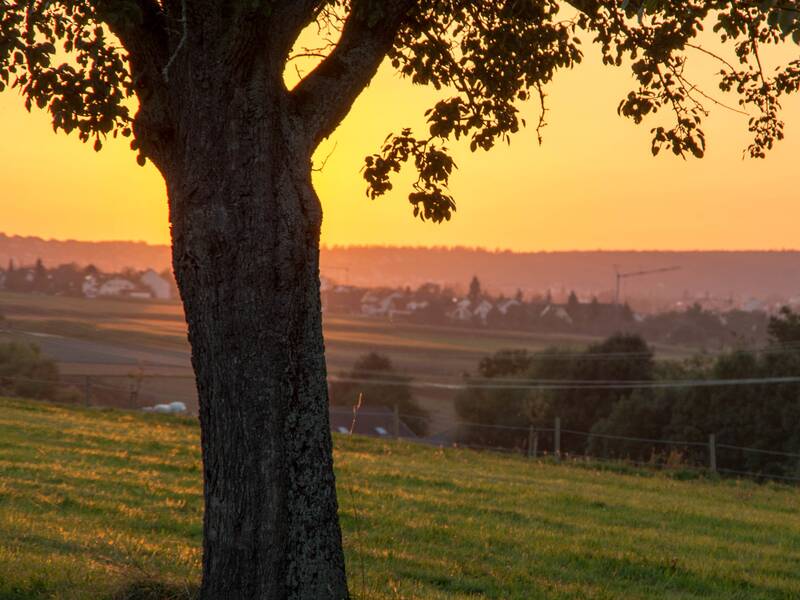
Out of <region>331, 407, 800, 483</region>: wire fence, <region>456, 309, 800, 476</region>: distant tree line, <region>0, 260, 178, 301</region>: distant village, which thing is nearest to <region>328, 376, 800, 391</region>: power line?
<region>456, 309, 800, 476</region>: distant tree line

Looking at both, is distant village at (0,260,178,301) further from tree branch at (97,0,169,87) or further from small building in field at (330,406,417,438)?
tree branch at (97,0,169,87)

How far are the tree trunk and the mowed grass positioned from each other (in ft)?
2.89

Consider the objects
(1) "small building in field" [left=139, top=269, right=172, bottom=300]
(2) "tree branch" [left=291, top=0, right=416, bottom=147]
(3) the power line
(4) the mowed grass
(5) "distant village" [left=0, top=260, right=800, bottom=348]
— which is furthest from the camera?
(1) "small building in field" [left=139, top=269, right=172, bottom=300]

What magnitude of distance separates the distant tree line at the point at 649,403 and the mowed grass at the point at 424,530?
19.0 m

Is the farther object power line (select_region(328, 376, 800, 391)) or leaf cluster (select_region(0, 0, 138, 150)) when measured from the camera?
power line (select_region(328, 376, 800, 391))

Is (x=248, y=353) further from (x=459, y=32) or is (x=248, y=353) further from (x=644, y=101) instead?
(x=644, y=101)

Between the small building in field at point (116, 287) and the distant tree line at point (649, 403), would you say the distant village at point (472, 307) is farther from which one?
the distant tree line at point (649, 403)

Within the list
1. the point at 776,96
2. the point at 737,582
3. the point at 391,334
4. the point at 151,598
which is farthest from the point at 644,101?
the point at 391,334

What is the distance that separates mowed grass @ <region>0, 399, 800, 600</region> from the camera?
8.72 m

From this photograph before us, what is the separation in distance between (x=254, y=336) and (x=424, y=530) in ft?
19.3

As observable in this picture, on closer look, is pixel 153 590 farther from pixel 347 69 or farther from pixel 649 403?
pixel 649 403

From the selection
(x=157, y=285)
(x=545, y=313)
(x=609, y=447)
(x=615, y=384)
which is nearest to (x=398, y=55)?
(x=609, y=447)

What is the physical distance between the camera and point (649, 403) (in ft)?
184

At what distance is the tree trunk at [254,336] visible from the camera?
21.7ft
